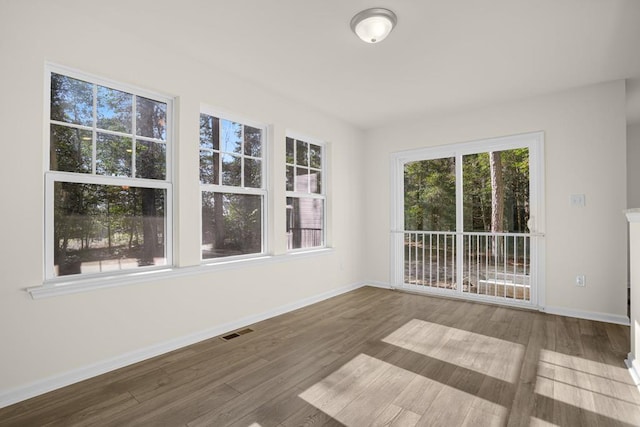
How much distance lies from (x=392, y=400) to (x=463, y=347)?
3.68 ft

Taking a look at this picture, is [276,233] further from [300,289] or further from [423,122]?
[423,122]

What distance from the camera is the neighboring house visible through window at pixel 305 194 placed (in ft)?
13.7

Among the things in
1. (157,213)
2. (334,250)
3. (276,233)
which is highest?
(157,213)

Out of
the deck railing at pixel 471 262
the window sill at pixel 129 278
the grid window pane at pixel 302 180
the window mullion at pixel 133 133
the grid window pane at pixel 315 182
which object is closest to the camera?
the window sill at pixel 129 278

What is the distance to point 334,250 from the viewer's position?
4719 millimetres

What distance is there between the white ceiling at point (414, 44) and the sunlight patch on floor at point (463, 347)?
2602mm

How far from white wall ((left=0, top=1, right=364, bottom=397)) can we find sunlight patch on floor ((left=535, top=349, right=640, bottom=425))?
2.61m

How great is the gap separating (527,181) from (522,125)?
703mm

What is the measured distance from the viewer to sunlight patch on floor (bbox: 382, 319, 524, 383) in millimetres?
2420

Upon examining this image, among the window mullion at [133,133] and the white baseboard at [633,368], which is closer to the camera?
the white baseboard at [633,368]

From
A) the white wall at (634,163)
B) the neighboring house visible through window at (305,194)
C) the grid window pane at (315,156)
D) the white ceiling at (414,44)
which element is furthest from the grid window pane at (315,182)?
the white wall at (634,163)

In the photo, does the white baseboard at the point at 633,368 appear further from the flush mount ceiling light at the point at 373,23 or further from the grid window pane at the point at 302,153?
the grid window pane at the point at 302,153

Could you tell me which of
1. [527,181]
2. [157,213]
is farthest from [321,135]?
[527,181]

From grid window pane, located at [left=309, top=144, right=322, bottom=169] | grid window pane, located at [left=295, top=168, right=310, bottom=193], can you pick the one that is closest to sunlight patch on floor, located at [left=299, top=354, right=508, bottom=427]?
grid window pane, located at [left=295, top=168, right=310, bottom=193]
